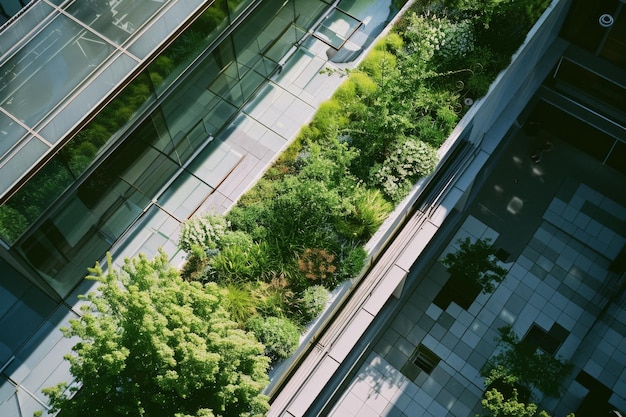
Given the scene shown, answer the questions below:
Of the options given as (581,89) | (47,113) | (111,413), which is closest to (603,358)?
(581,89)

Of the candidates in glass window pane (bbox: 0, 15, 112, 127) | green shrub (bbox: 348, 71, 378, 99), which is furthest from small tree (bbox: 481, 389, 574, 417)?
glass window pane (bbox: 0, 15, 112, 127)

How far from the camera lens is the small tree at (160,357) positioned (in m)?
14.3

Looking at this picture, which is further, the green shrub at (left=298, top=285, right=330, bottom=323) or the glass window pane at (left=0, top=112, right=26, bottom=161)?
the green shrub at (left=298, top=285, right=330, bottom=323)

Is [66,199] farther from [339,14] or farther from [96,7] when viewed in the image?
[339,14]

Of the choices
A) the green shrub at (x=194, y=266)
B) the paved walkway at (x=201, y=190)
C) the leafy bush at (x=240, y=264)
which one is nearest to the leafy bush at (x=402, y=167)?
the paved walkway at (x=201, y=190)

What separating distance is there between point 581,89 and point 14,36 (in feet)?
70.9

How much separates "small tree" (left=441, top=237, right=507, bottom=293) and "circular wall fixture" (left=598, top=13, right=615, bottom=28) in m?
9.49

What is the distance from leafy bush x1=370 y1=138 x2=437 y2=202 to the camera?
20000mm

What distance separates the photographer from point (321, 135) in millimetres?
20594

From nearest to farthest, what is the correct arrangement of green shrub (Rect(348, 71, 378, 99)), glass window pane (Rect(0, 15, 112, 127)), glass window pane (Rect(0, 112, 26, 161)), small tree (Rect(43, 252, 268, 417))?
small tree (Rect(43, 252, 268, 417))
glass window pane (Rect(0, 112, 26, 161))
glass window pane (Rect(0, 15, 112, 127))
green shrub (Rect(348, 71, 378, 99))

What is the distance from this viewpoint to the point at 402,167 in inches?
793

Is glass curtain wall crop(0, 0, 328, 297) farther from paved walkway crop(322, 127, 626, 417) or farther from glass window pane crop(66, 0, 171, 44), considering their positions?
paved walkway crop(322, 127, 626, 417)

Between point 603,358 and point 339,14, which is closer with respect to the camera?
point 339,14

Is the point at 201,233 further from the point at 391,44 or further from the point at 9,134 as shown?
the point at 391,44
